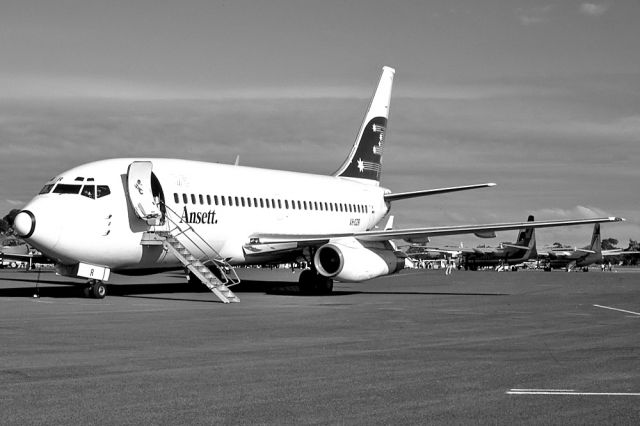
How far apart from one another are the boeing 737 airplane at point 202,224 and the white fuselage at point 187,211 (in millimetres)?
33

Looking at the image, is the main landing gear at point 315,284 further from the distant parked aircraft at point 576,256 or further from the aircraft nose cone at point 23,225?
the distant parked aircraft at point 576,256

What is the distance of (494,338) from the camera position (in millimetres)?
15438

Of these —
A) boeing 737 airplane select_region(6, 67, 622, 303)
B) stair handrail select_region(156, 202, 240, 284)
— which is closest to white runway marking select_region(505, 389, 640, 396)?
boeing 737 airplane select_region(6, 67, 622, 303)

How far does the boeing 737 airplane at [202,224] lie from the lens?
26.0 meters

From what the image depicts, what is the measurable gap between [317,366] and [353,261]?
1886cm

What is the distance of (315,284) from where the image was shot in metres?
32.3

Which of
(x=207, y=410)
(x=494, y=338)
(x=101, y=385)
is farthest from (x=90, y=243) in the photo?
(x=207, y=410)

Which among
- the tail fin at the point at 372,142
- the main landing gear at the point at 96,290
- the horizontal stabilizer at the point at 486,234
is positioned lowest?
the main landing gear at the point at 96,290

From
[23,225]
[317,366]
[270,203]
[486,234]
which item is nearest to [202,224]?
[270,203]

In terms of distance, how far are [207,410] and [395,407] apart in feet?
5.62

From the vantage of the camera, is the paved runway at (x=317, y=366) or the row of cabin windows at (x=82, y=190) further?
the row of cabin windows at (x=82, y=190)

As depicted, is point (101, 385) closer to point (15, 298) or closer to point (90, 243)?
point (90, 243)

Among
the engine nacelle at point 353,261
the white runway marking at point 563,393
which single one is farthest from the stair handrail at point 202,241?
the white runway marking at point 563,393

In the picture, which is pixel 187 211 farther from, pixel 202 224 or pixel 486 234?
pixel 486 234
